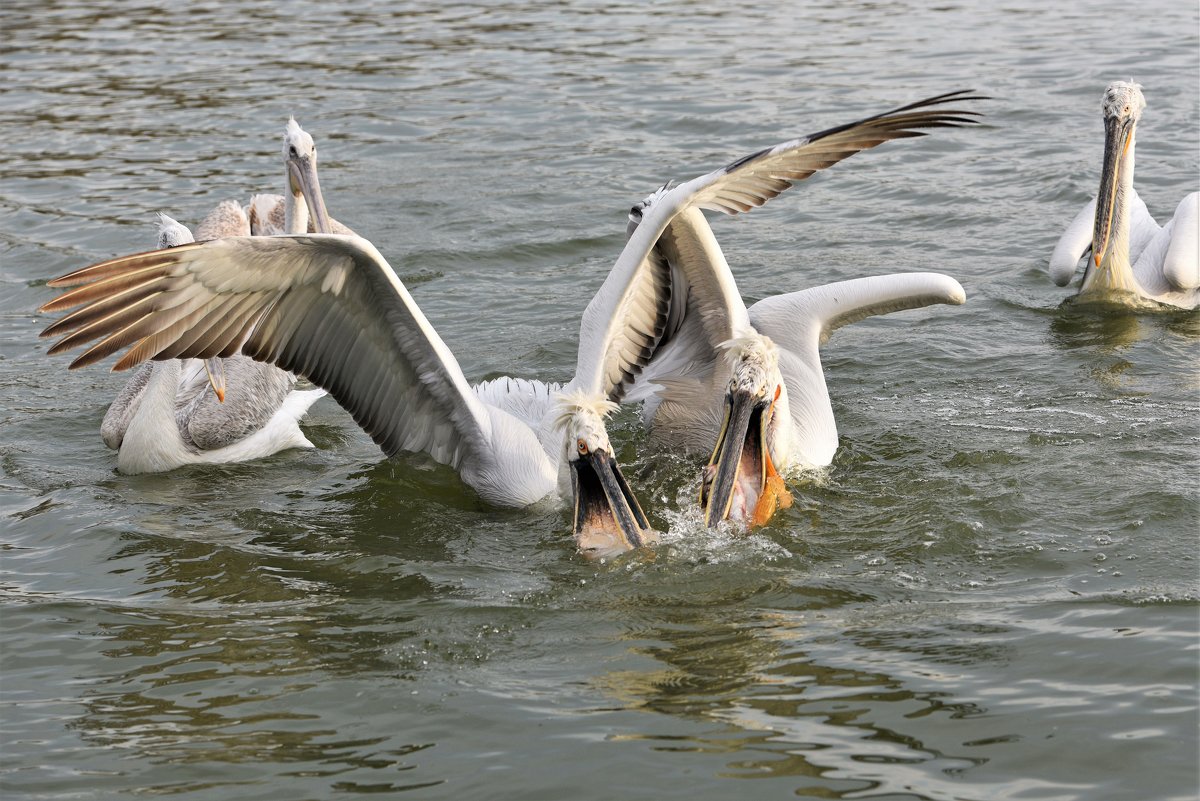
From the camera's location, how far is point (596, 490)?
5281 millimetres

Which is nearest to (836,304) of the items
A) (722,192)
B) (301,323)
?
(722,192)

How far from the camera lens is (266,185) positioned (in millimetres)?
10859

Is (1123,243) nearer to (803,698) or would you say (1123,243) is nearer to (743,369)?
(743,369)

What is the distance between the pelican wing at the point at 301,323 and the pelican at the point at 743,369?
3.18 feet

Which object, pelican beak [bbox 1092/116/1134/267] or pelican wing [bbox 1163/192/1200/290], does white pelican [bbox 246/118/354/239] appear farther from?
pelican wing [bbox 1163/192/1200/290]

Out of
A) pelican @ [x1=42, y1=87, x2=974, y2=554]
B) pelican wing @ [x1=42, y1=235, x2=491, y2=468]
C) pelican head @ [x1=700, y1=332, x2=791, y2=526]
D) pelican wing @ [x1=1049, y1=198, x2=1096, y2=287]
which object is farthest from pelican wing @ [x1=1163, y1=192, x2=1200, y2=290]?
pelican wing @ [x1=42, y1=235, x2=491, y2=468]

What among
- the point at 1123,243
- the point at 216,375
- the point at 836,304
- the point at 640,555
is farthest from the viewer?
the point at 1123,243

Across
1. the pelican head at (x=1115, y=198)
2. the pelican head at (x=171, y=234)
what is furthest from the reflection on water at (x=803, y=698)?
the pelican head at (x=1115, y=198)

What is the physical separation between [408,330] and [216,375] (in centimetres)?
140

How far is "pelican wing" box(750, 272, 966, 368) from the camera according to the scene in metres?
6.03

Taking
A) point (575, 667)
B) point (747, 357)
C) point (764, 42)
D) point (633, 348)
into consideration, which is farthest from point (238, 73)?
point (575, 667)

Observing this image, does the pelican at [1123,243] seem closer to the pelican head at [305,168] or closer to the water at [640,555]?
the water at [640,555]

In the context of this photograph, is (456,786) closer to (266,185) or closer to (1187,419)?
(1187,419)

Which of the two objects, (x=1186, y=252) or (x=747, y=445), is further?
(x=1186, y=252)
